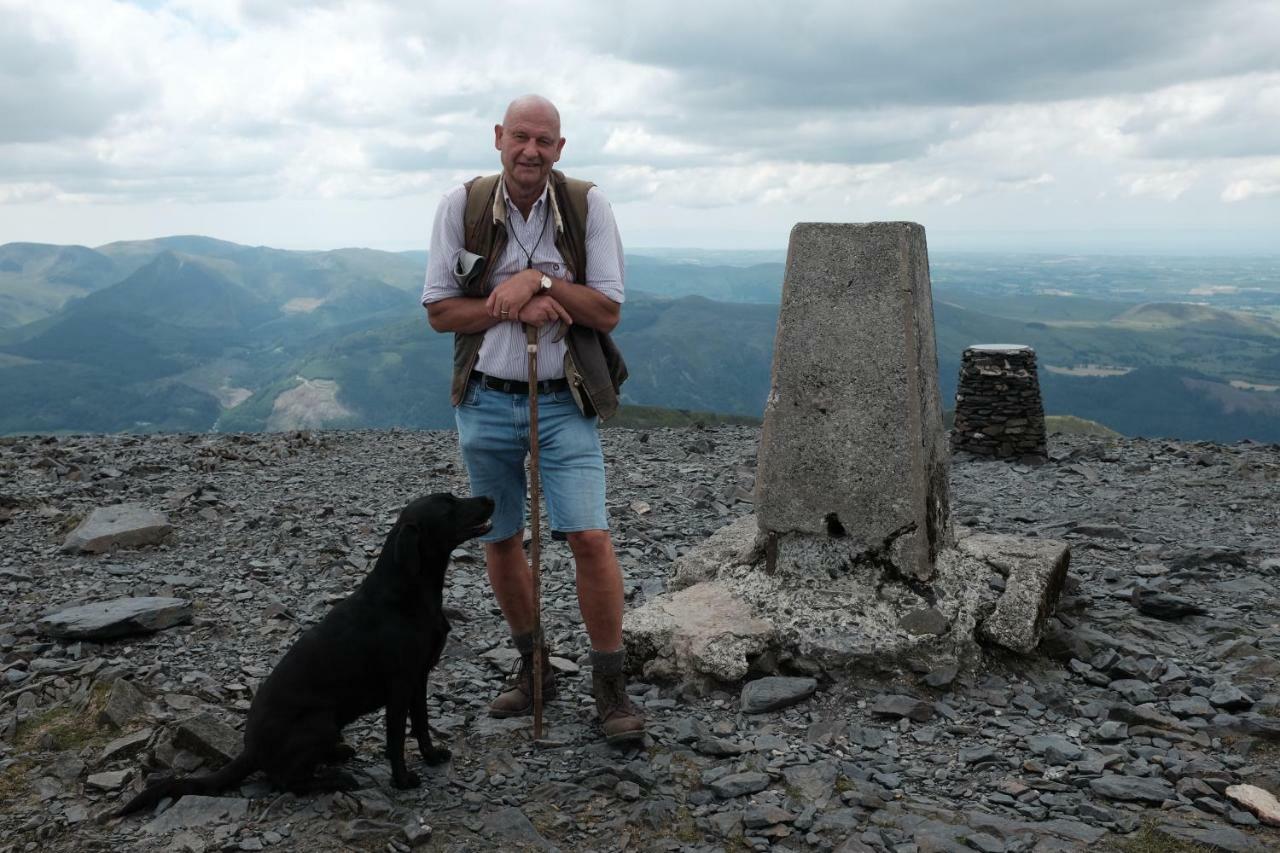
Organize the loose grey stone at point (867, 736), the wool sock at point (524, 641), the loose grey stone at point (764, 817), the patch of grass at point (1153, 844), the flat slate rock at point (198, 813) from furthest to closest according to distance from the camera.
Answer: the wool sock at point (524, 641) < the loose grey stone at point (867, 736) < the loose grey stone at point (764, 817) < the flat slate rock at point (198, 813) < the patch of grass at point (1153, 844)

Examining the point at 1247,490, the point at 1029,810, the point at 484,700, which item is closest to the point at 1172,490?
the point at 1247,490

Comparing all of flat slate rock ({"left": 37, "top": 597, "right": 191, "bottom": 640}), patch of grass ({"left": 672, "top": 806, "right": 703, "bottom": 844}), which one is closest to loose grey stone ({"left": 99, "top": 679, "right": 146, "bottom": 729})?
flat slate rock ({"left": 37, "top": 597, "right": 191, "bottom": 640})

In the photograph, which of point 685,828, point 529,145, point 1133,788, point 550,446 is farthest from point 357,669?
point 1133,788

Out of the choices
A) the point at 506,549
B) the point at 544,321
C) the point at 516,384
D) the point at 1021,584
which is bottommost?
the point at 1021,584

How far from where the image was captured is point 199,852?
4.18 metres

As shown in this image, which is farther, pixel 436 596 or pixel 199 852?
pixel 436 596

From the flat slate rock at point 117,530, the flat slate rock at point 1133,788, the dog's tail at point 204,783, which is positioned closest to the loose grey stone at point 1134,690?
the flat slate rock at point 1133,788

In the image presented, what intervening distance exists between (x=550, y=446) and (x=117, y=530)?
6517 millimetres

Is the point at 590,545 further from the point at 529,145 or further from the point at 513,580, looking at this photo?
the point at 529,145

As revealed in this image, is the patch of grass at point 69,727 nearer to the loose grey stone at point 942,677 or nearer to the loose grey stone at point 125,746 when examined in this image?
the loose grey stone at point 125,746

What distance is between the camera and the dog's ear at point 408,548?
14.8 feet

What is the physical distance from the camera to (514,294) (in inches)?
186

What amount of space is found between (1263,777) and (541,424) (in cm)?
403

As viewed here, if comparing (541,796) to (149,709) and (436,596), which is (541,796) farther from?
(149,709)
